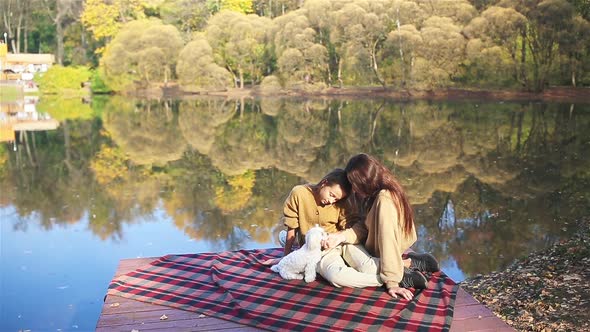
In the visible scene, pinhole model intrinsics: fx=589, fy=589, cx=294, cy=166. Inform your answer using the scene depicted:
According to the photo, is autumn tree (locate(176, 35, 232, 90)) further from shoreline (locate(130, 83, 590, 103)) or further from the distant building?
the distant building

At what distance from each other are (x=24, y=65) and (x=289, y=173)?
28.5 metres

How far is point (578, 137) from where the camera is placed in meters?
12.3

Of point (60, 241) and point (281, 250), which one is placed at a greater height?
point (281, 250)

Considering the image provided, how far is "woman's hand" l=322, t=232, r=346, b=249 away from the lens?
10.0 feet

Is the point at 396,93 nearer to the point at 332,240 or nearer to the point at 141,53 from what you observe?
the point at 141,53

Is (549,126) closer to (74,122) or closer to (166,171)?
(166,171)

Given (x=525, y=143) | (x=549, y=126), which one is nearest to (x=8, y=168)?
(x=525, y=143)

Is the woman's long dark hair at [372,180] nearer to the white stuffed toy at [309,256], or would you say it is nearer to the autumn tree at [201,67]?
the white stuffed toy at [309,256]

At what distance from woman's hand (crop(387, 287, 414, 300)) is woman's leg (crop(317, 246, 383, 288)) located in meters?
0.08

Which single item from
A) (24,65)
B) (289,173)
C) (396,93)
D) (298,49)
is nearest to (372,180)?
(289,173)

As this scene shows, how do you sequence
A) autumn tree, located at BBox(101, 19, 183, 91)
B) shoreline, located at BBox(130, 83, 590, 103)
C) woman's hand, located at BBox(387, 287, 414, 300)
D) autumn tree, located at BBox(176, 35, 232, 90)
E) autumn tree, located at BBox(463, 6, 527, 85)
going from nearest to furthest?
woman's hand, located at BBox(387, 287, 414, 300)
autumn tree, located at BBox(463, 6, 527, 85)
shoreline, located at BBox(130, 83, 590, 103)
autumn tree, located at BBox(176, 35, 232, 90)
autumn tree, located at BBox(101, 19, 183, 91)

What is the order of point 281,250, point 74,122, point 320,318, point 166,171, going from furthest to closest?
point 74,122, point 166,171, point 281,250, point 320,318

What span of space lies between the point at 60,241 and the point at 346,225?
322 centimetres

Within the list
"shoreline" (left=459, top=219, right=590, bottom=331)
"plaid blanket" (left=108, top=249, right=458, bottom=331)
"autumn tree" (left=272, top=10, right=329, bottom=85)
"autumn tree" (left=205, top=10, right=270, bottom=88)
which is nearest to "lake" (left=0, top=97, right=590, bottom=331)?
"shoreline" (left=459, top=219, right=590, bottom=331)
